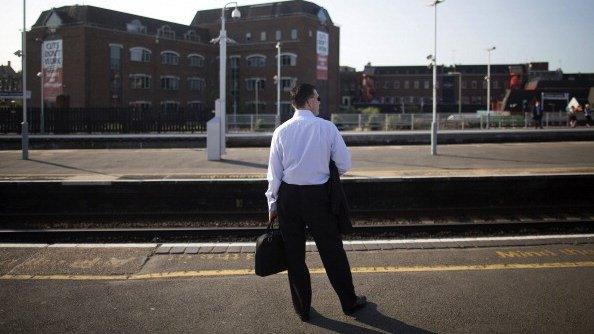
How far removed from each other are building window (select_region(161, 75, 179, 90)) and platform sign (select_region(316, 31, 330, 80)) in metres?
17.2

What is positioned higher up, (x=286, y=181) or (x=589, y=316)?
(x=286, y=181)

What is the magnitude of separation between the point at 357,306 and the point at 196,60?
217ft

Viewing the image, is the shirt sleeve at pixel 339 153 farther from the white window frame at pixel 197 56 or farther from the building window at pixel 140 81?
the white window frame at pixel 197 56

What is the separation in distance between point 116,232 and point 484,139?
70.4ft

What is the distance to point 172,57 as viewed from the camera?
210 ft

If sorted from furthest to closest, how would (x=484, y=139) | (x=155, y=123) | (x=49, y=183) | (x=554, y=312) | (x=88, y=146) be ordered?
(x=155, y=123)
(x=484, y=139)
(x=88, y=146)
(x=49, y=183)
(x=554, y=312)

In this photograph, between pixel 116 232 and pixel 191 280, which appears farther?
pixel 116 232

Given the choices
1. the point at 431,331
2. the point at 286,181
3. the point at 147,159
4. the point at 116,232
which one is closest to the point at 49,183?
the point at 116,232

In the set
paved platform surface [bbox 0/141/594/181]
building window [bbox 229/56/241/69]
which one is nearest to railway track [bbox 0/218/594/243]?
paved platform surface [bbox 0/141/594/181]

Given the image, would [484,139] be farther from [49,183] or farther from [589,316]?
[589,316]

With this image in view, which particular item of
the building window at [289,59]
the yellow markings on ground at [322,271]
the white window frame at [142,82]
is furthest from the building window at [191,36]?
the yellow markings on ground at [322,271]

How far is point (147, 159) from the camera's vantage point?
1725 centimetres

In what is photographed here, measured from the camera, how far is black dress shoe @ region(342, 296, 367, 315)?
15.1ft

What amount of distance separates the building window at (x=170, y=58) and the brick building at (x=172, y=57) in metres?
0.12
